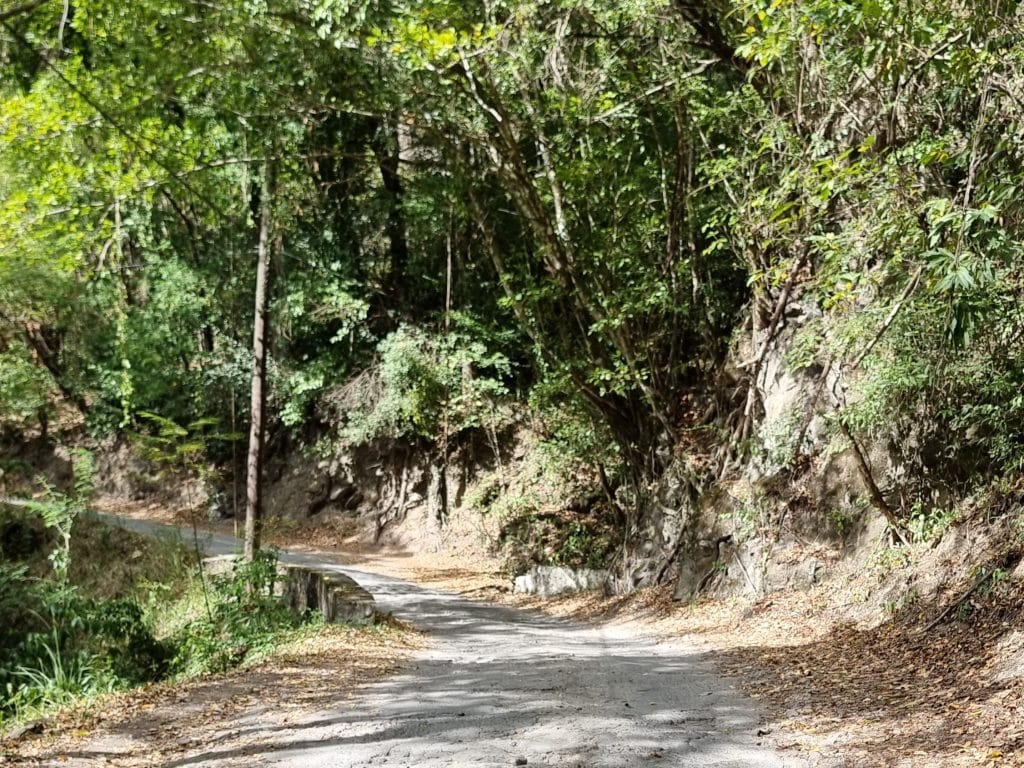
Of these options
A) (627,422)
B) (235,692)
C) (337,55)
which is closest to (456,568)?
(627,422)

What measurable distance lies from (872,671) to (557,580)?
9834 millimetres

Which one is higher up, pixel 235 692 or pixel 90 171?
pixel 90 171

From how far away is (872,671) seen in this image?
23.6ft

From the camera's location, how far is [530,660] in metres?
8.72

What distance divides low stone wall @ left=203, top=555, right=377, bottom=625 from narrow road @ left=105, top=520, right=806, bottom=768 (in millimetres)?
2092

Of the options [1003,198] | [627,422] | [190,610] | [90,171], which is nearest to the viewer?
[1003,198]

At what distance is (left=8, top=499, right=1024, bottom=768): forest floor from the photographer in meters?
5.00

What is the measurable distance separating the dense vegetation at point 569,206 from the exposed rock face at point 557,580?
52.0 inches

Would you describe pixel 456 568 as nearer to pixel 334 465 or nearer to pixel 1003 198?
pixel 334 465

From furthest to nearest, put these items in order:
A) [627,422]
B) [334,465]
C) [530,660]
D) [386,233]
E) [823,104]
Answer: [334,465] < [386,233] < [627,422] < [823,104] < [530,660]

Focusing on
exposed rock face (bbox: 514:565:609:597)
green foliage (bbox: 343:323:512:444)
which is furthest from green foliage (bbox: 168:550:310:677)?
green foliage (bbox: 343:323:512:444)

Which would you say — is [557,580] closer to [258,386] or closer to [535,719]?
[258,386]

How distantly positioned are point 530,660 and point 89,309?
22.9m

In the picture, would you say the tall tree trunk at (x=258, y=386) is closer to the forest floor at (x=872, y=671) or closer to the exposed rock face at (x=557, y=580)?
the forest floor at (x=872, y=671)
